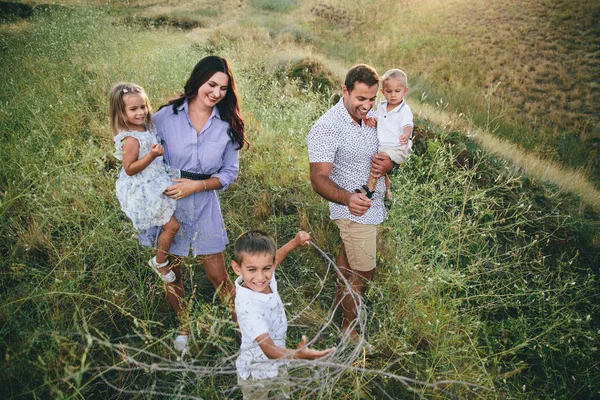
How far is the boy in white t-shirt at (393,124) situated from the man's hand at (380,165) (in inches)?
1.7

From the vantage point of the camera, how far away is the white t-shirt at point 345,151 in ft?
8.47

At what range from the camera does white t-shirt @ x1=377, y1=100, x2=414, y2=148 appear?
9.19ft

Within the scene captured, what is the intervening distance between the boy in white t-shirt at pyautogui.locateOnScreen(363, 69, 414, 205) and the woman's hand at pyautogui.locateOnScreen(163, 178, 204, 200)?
48.2 inches

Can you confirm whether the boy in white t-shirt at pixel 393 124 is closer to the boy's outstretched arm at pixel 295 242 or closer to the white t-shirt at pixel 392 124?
the white t-shirt at pixel 392 124

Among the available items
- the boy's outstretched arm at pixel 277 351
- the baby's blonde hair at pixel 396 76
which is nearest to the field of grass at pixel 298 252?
the boy's outstretched arm at pixel 277 351

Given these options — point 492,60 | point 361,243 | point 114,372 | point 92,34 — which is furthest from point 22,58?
point 492,60

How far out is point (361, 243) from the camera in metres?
2.75

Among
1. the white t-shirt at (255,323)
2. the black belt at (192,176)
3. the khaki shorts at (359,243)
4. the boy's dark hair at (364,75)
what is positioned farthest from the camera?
the khaki shorts at (359,243)

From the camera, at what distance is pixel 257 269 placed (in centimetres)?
200

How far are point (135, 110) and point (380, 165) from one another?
1779mm

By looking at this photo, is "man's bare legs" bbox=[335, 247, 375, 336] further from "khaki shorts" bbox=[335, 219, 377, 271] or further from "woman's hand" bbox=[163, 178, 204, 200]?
"woman's hand" bbox=[163, 178, 204, 200]

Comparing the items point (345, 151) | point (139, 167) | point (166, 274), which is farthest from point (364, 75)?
point (166, 274)

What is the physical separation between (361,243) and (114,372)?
1.98m

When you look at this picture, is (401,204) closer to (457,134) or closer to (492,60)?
(457,134)
